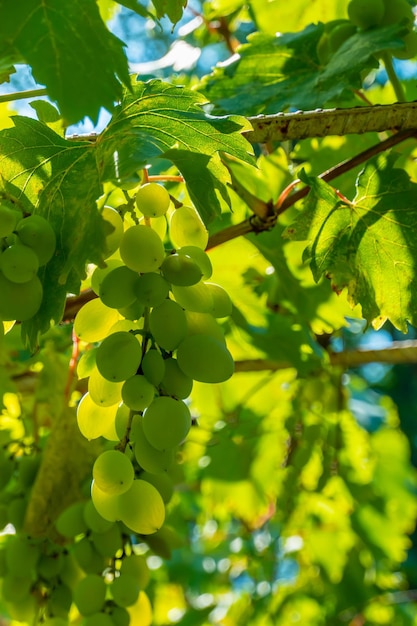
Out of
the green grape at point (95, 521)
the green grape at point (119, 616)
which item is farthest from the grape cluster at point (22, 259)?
the green grape at point (119, 616)

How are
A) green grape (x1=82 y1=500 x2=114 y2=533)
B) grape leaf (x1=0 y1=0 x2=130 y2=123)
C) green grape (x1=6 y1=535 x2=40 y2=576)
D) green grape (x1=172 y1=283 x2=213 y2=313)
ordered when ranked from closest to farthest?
grape leaf (x1=0 y1=0 x2=130 y2=123) → green grape (x1=172 y1=283 x2=213 y2=313) → green grape (x1=82 y1=500 x2=114 y2=533) → green grape (x1=6 y1=535 x2=40 y2=576)

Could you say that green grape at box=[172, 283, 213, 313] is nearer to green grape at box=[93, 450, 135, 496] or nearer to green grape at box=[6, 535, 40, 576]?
green grape at box=[93, 450, 135, 496]

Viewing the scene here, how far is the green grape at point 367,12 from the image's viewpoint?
984 millimetres

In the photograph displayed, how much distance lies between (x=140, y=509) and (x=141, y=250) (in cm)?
22

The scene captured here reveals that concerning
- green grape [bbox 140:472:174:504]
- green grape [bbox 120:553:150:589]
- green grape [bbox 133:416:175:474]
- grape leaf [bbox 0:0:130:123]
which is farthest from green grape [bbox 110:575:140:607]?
grape leaf [bbox 0:0:130:123]

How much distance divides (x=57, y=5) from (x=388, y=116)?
383 mm

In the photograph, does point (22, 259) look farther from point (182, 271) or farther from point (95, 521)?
point (95, 521)

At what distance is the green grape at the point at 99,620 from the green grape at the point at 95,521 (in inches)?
3.5

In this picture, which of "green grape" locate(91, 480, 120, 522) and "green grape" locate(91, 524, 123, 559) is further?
"green grape" locate(91, 524, 123, 559)

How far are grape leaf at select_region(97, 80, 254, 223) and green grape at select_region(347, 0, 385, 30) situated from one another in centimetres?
37

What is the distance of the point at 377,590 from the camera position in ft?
6.45

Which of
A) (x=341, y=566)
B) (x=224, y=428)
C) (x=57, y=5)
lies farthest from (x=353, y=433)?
(x=57, y=5)

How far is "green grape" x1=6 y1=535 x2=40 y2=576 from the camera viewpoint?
90 cm

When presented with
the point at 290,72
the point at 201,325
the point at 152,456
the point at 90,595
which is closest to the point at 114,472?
the point at 152,456
